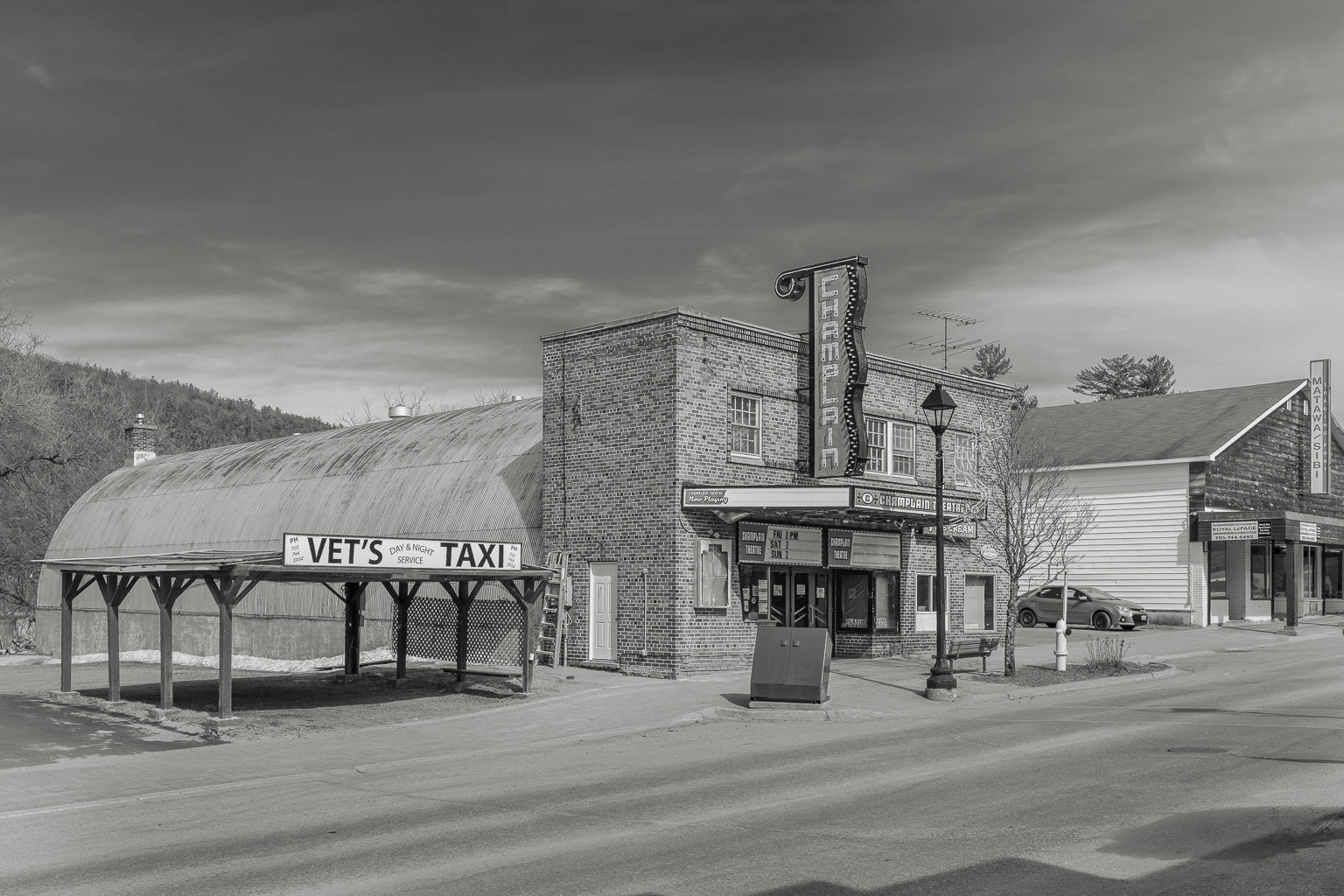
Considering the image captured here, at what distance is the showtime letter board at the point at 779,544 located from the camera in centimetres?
2702

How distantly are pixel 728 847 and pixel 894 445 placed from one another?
70.5 ft

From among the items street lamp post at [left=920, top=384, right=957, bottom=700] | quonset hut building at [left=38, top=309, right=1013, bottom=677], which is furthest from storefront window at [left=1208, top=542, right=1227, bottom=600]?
street lamp post at [left=920, top=384, right=957, bottom=700]

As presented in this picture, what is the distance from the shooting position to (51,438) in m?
43.2

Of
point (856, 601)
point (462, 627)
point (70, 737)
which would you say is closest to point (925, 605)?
point (856, 601)

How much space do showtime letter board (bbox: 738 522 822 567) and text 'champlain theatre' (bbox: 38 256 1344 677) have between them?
1.8 inches

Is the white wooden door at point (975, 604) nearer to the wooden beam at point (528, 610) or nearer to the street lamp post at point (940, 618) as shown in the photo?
the street lamp post at point (940, 618)

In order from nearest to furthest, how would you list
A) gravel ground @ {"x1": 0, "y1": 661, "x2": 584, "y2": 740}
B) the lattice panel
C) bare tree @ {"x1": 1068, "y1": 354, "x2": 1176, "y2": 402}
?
1. gravel ground @ {"x1": 0, "y1": 661, "x2": 584, "y2": 740}
2. the lattice panel
3. bare tree @ {"x1": 1068, "y1": 354, "x2": 1176, "y2": 402}

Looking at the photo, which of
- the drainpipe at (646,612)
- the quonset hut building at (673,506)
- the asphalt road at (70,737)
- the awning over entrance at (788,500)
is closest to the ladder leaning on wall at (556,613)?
the quonset hut building at (673,506)

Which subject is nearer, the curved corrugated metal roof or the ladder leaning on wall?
the ladder leaning on wall

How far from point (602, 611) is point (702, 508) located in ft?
10.6

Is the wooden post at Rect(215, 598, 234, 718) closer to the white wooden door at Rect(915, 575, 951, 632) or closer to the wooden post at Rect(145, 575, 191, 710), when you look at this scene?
the wooden post at Rect(145, 575, 191, 710)

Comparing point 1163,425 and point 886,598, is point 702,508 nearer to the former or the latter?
point 886,598

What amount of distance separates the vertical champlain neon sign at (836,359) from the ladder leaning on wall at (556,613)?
Answer: 229 inches

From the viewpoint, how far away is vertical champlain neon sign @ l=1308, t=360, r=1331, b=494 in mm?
45031
